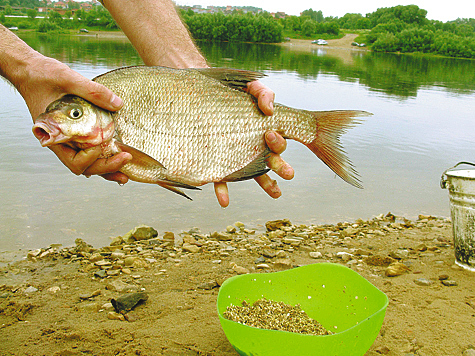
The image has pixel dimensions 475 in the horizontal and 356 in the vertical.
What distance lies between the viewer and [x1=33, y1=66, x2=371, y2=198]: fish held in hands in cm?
237

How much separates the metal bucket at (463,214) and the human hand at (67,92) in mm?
3364

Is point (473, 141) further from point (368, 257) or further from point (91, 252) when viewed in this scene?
point (91, 252)

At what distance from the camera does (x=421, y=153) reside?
10.2 metres

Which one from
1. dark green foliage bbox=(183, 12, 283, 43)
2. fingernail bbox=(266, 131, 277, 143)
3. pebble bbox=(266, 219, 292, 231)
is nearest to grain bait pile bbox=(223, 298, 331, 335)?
fingernail bbox=(266, 131, 277, 143)

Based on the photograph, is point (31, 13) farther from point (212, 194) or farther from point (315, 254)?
point (315, 254)

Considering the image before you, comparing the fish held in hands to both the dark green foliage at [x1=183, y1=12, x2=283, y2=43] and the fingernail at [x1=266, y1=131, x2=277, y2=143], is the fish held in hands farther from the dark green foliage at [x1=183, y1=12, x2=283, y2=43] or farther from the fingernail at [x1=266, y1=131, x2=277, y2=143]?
the dark green foliage at [x1=183, y1=12, x2=283, y2=43]

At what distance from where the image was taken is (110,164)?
248cm

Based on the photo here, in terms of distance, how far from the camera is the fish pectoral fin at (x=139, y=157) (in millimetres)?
2451

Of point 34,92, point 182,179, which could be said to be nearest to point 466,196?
point 182,179

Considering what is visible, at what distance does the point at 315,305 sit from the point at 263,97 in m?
1.63

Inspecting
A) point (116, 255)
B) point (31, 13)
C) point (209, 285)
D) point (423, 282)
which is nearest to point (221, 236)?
point (116, 255)

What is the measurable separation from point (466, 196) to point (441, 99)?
16.2 m

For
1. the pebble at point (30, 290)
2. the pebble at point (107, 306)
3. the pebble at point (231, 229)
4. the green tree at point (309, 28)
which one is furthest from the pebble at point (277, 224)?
the green tree at point (309, 28)

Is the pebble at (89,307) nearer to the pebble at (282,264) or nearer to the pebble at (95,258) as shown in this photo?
the pebble at (95,258)
